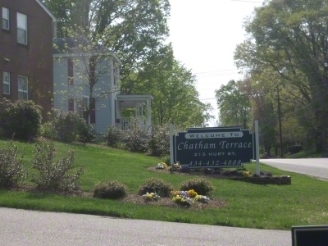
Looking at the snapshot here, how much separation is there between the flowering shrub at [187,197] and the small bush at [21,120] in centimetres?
1130

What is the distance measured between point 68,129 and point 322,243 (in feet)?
85.1

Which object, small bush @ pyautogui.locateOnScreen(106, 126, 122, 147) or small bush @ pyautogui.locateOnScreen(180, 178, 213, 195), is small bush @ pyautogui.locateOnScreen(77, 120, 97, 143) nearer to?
small bush @ pyautogui.locateOnScreen(106, 126, 122, 147)

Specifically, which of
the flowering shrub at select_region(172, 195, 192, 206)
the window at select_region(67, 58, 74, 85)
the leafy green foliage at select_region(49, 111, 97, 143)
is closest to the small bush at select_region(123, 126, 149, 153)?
the leafy green foliage at select_region(49, 111, 97, 143)

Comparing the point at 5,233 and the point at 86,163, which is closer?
the point at 5,233

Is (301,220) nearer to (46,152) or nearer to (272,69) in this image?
(46,152)

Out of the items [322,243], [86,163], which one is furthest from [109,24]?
[322,243]

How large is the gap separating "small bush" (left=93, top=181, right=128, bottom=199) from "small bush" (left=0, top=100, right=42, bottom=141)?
1086 cm

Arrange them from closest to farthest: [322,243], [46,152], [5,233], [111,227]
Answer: [322,243]
[5,233]
[111,227]
[46,152]

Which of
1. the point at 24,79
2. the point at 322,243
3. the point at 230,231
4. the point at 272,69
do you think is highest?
the point at 272,69

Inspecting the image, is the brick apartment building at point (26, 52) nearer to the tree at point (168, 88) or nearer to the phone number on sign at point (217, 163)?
the phone number on sign at point (217, 163)

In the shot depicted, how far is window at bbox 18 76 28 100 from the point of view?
30.5 metres

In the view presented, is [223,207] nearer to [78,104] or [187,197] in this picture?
[187,197]

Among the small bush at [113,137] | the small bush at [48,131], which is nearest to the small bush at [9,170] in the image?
the small bush at [48,131]

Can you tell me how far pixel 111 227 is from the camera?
10.9 m
